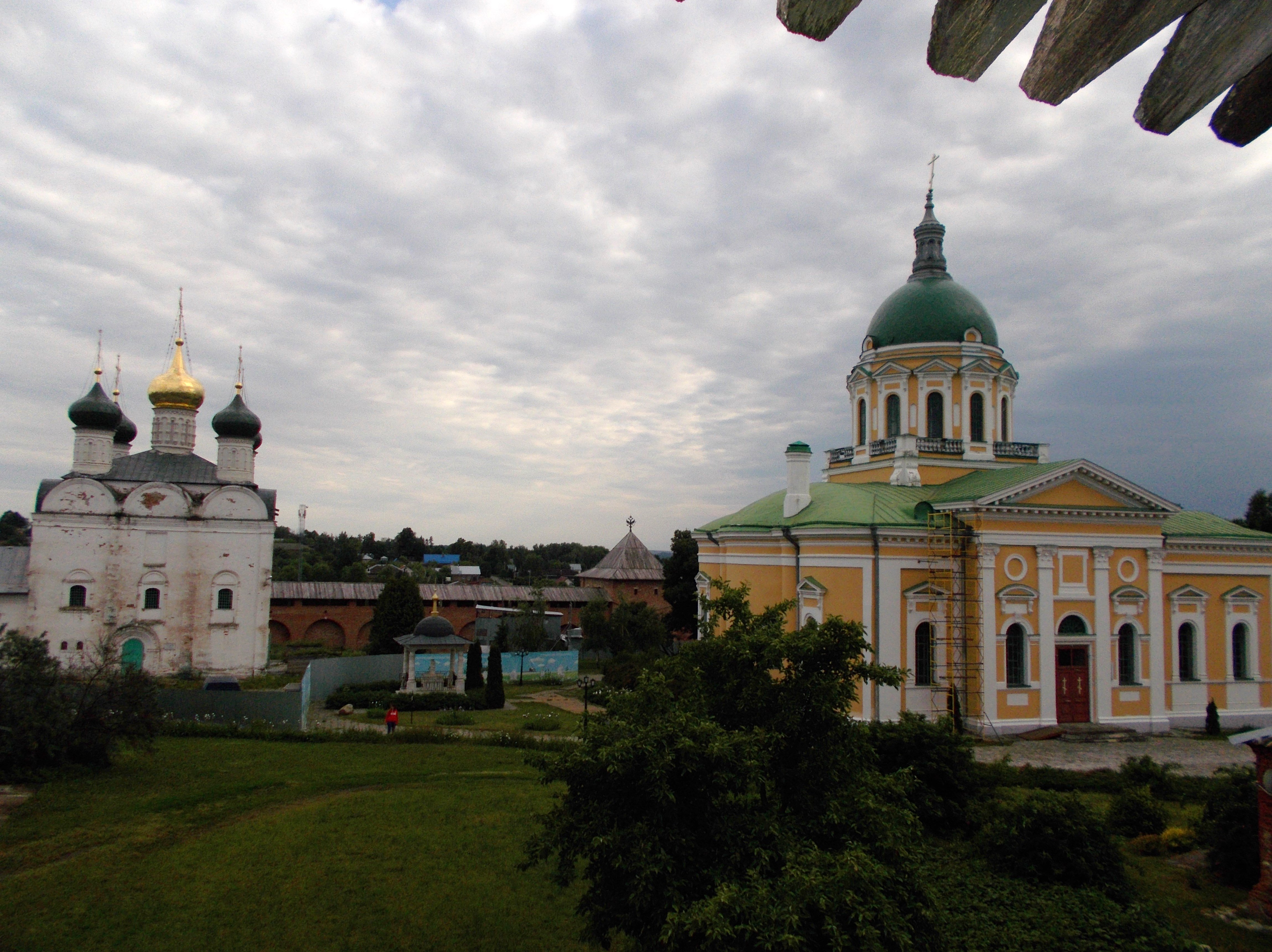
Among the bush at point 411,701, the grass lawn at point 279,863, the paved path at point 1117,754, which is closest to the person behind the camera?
the grass lawn at point 279,863

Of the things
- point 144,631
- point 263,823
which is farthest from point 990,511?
point 144,631

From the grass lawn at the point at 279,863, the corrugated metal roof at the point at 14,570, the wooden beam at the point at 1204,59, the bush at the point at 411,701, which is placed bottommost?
the bush at the point at 411,701

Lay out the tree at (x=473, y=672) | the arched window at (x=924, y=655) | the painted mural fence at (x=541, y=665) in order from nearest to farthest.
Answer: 1. the arched window at (x=924, y=655)
2. the tree at (x=473, y=672)
3. the painted mural fence at (x=541, y=665)

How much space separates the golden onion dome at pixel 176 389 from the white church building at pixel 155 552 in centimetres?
6

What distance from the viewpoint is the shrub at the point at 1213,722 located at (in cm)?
2150

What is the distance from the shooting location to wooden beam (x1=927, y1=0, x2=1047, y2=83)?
5.20 feet

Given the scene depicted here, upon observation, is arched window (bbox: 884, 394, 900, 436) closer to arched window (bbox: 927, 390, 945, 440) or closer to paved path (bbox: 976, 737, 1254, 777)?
arched window (bbox: 927, 390, 945, 440)

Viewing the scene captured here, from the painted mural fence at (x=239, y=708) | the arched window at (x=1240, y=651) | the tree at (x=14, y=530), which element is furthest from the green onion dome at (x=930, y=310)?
the tree at (x=14, y=530)

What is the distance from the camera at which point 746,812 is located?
660cm

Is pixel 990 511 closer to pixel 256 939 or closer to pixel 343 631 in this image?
A: pixel 256 939

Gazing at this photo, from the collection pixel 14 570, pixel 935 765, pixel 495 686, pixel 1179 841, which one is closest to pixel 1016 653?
pixel 1179 841

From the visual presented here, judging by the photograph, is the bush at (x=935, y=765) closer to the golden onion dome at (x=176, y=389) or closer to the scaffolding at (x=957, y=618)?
the scaffolding at (x=957, y=618)

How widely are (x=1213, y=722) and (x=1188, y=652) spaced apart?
217cm

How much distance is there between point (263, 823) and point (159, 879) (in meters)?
2.43
